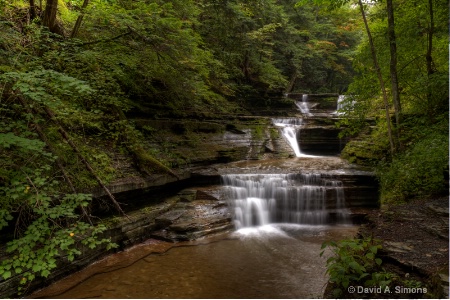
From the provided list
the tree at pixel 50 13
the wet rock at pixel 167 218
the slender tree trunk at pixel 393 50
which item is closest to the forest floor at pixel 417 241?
the slender tree trunk at pixel 393 50

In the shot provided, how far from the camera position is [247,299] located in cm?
490

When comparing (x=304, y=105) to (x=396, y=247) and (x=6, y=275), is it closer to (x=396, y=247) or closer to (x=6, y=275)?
(x=396, y=247)

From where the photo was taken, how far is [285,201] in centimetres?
946

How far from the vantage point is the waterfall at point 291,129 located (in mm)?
14883

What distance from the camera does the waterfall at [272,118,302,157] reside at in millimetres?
14883

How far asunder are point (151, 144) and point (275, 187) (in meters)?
4.51

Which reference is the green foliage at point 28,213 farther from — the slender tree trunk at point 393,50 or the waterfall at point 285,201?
the slender tree trunk at point 393,50

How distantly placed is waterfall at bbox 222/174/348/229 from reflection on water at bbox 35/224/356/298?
1.39m

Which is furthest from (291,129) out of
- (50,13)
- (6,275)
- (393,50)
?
(6,275)

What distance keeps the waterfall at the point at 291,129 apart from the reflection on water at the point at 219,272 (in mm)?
7458

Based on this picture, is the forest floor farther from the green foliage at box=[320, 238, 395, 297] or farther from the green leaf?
the green leaf

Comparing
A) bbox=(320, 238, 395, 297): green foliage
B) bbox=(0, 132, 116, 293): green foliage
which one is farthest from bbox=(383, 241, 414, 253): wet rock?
bbox=(0, 132, 116, 293): green foliage

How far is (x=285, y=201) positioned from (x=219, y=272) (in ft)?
14.0

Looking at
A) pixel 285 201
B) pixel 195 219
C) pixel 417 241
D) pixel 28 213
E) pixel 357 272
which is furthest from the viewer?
pixel 285 201
